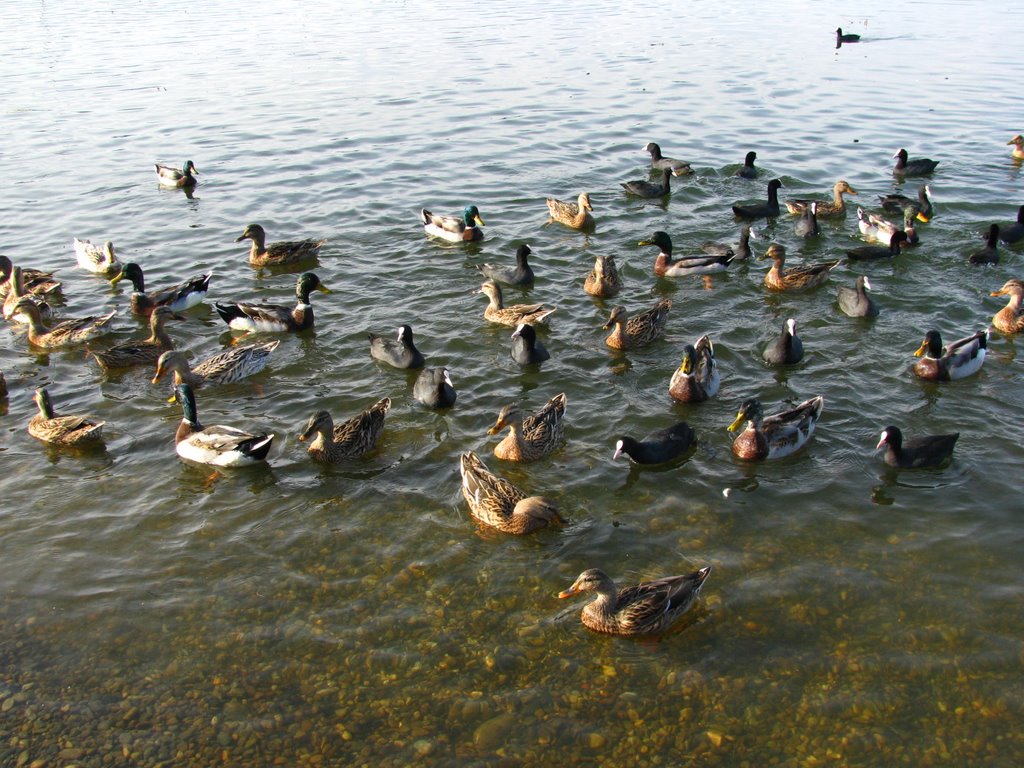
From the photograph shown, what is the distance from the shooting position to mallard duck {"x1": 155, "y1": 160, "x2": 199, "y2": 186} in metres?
22.5

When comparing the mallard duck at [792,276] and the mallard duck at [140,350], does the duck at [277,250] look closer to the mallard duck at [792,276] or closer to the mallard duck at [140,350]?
the mallard duck at [140,350]

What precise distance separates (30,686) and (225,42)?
1732 inches

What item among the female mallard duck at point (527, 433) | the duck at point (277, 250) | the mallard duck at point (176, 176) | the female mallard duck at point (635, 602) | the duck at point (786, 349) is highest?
the mallard duck at point (176, 176)

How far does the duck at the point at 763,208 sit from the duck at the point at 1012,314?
622 cm

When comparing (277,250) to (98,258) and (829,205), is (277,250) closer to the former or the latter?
(98,258)

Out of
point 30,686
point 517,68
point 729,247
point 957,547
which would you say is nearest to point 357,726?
point 30,686

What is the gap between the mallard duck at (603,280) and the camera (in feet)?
52.4

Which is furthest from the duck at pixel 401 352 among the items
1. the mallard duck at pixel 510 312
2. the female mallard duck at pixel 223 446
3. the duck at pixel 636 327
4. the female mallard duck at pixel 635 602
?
the female mallard duck at pixel 635 602

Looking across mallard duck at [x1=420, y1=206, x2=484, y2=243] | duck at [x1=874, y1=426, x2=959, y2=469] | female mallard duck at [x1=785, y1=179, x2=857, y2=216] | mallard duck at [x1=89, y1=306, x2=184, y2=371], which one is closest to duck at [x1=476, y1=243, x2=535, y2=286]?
mallard duck at [x1=420, y1=206, x2=484, y2=243]

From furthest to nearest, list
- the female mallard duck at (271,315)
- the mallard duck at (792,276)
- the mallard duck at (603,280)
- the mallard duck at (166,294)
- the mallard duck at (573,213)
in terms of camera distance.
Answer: the mallard duck at (573,213)
the mallard duck at (792,276)
the mallard duck at (603,280)
the mallard duck at (166,294)
the female mallard duck at (271,315)

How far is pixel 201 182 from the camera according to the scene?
923 inches

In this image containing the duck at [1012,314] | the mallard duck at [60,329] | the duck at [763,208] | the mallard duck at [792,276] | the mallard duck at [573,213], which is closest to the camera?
the duck at [1012,314]

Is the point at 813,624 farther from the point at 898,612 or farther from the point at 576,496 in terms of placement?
the point at 576,496

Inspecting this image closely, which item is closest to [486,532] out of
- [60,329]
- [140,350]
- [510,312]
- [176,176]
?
[510,312]
